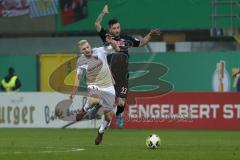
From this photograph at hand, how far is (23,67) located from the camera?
37.3m

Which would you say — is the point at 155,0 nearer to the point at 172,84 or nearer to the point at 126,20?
the point at 126,20

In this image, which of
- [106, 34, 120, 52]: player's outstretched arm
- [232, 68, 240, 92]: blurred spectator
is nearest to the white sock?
[106, 34, 120, 52]: player's outstretched arm

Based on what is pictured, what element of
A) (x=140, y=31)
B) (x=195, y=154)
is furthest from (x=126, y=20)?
(x=195, y=154)

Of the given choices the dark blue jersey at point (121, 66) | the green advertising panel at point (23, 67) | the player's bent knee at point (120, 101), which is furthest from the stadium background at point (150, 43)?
the player's bent knee at point (120, 101)

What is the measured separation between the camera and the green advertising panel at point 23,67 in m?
37.0

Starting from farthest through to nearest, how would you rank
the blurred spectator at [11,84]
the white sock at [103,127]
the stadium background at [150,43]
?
the stadium background at [150,43] → the blurred spectator at [11,84] → the white sock at [103,127]

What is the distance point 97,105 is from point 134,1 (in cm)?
1964

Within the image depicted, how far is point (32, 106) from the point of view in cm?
2814

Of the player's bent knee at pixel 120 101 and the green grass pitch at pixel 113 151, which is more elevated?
the player's bent knee at pixel 120 101

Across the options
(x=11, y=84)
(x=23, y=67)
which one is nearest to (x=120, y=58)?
(x=11, y=84)

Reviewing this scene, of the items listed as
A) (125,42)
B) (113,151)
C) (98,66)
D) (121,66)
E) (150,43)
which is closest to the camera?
(113,151)

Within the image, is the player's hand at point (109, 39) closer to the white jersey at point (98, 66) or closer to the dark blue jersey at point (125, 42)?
the white jersey at point (98, 66)

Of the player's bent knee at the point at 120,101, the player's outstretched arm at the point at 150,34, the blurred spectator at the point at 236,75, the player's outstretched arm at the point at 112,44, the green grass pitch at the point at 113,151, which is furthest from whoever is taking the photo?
the blurred spectator at the point at 236,75

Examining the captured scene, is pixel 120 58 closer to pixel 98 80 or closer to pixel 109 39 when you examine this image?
pixel 109 39
